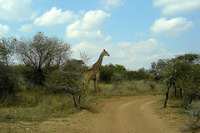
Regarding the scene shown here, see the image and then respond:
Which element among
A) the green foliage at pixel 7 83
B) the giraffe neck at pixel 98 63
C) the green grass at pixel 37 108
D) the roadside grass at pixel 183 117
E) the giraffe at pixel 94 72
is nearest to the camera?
the roadside grass at pixel 183 117

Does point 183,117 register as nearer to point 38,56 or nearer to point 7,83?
point 7,83

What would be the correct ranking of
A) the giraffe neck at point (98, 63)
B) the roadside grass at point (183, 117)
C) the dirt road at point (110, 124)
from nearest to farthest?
the roadside grass at point (183, 117) < the dirt road at point (110, 124) < the giraffe neck at point (98, 63)

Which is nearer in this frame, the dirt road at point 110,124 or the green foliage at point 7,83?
the dirt road at point 110,124

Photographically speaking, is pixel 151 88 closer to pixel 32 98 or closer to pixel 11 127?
pixel 32 98

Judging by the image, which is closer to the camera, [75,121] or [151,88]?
[75,121]

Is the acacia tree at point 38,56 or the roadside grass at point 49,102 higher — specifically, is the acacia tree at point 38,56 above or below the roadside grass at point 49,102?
above

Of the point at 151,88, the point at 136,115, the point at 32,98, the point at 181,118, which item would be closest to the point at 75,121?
the point at 136,115

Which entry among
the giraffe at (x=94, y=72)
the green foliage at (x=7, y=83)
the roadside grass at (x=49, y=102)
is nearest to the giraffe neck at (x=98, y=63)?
the giraffe at (x=94, y=72)

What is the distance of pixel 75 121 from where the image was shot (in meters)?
19.4

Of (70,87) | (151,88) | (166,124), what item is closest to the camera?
(166,124)

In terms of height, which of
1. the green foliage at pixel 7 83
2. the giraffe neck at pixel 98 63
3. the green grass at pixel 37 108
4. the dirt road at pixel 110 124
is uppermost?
the giraffe neck at pixel 98 63

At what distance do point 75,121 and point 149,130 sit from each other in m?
4.48

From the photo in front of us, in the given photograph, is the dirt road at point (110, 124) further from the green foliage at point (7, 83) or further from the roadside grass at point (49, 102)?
the green foliage at point (7, 83)

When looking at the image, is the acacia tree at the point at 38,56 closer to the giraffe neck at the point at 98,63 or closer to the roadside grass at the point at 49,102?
the roadside grass at the point at 49,102
